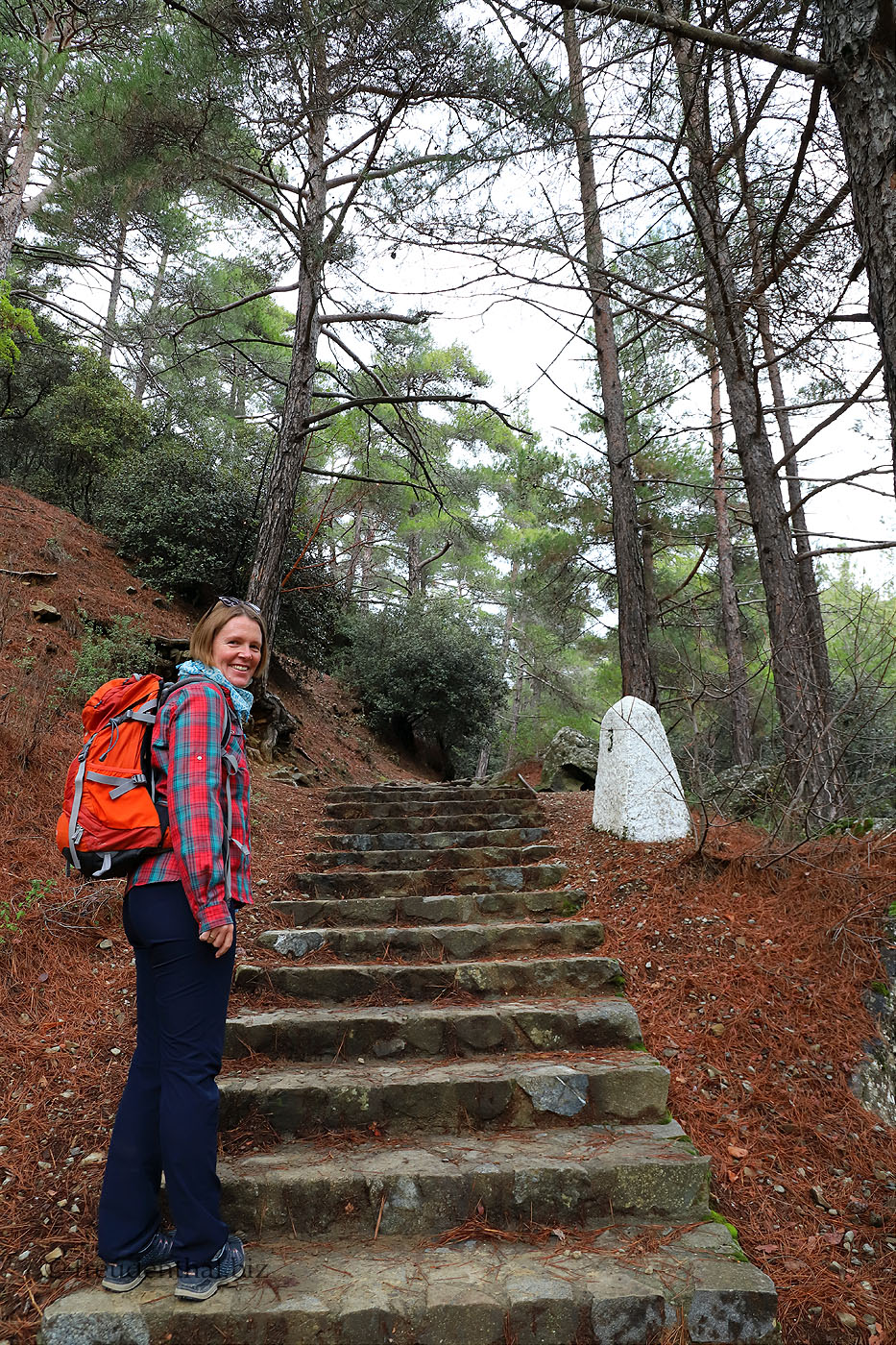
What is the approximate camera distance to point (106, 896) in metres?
3.49

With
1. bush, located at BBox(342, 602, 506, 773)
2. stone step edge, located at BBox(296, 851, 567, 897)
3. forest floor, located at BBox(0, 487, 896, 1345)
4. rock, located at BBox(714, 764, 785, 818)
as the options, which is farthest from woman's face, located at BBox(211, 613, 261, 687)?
bush, located at BBox(342, 602, 506, 773)

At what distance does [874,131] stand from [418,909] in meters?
3.81

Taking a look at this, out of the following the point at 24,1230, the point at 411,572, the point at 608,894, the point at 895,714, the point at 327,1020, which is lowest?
the point at 24,1230

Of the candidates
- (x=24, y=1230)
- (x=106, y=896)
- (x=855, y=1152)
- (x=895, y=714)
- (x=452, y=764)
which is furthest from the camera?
(x=452, y=764)

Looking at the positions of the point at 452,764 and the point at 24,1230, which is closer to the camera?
the point at 24,1230

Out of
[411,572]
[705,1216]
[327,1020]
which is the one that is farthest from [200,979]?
[411,572]

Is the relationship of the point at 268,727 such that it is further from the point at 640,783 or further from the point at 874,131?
the point at 874,131

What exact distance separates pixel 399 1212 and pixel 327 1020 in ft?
2.62

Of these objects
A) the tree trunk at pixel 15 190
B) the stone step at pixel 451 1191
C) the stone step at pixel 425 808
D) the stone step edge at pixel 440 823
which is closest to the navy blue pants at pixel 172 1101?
the stone step at pixel 451 1191

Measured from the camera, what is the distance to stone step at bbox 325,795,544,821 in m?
5.93

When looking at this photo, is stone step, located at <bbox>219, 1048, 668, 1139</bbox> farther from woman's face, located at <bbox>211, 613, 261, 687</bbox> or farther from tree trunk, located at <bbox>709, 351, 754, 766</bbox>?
tree trunk, located at <bbox>709, 351, 754, 766</bbox>

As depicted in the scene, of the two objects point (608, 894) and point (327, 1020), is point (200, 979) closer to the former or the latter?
point (327, 1020)

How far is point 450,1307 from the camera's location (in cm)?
183

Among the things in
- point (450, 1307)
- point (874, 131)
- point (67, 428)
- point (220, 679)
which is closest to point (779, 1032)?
point (450, 1307)
